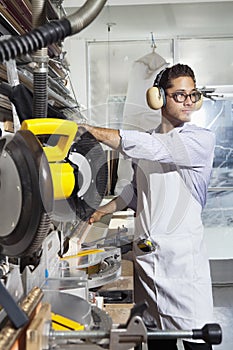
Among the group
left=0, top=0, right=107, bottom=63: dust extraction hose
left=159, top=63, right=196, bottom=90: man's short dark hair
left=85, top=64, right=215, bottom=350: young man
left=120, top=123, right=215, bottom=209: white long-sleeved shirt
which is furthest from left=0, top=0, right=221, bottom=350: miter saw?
left=159, top=63, right=196, bottom=90: man's short dark hair

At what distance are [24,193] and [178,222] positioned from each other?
1.32 metres

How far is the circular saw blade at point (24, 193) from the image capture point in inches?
28.5

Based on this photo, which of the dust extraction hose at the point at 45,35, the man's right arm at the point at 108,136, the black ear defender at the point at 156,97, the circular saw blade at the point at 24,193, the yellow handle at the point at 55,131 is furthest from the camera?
the black ear defender at the point at 156,97

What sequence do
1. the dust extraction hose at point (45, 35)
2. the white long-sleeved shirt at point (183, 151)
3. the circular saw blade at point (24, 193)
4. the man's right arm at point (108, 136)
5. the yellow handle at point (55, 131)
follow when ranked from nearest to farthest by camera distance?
the dust extraction hose at point (45, 35), the circular saw blade at point (24, 193), the yellow handle at point (55, 131), the man's right arm at point (108, 136), the white long-sleeved shirt at point (183, 151)

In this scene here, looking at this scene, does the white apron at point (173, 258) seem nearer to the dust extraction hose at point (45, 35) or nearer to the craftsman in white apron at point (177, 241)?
the craftsman in white apron at point (177, 241)

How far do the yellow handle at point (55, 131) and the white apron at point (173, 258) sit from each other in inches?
42.3

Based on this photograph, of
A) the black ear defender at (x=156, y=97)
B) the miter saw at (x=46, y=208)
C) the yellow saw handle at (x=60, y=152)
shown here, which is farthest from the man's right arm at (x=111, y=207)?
the yellow saw handle at (x=60, y=152)

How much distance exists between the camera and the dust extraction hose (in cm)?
62

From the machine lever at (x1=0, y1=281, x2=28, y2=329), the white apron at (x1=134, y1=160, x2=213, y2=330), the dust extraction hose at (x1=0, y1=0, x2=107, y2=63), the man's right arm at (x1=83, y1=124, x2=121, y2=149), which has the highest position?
the dust extraction hose at (x1=0, y1=0, x2=107, y2=63)

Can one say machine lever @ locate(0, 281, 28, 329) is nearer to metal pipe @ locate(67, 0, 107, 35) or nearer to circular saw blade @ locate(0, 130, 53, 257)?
circular saw blade @ locate(0, 130, 53, 257)

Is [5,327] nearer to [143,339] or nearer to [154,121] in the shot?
[143,339]

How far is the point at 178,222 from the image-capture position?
197 centimetres

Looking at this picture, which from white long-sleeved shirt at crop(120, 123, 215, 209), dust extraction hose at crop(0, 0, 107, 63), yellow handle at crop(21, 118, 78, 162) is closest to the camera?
dust extraction hose at crop(0, 0, 107, 63)

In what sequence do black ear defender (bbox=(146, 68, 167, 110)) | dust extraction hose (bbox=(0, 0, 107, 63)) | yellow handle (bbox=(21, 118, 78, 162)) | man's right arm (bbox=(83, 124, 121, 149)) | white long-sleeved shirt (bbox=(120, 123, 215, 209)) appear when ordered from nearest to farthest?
dust extraction hose (bbox=(0, 0, 107, 63))
yellow handle (bbox=(21, 118, 78, 162))
man's right arm (bbox=(83, 124, 121, 149))
white long-sleeved shirt (bbox=(120, 123, 215, 209))
black ear defender (bbox=(146, 68, 167, 110))
